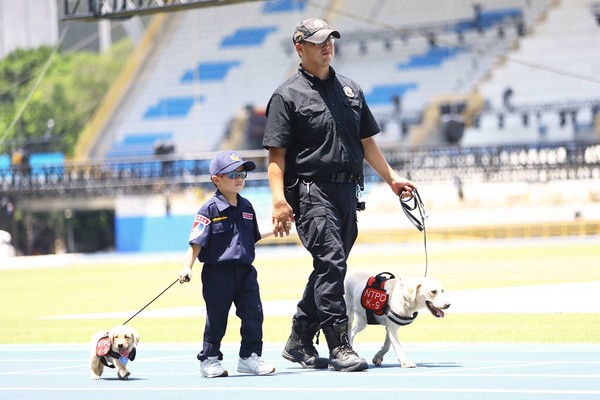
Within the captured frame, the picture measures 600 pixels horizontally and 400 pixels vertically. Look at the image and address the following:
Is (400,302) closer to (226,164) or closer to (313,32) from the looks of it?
(226,164)

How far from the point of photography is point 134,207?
220 ft

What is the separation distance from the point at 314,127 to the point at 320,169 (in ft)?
0.97

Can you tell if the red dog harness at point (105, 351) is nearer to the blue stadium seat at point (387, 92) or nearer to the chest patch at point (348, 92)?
the chest patch at point (348, 92)

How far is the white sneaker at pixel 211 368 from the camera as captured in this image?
30.1 ft

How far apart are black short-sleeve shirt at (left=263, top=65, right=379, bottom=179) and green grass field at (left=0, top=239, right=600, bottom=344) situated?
3351mm

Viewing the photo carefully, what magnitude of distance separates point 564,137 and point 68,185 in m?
24.1

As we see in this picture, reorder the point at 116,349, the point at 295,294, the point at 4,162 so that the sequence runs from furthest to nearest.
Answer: the point at 4,162, the point at 295,294, the point at 116,349

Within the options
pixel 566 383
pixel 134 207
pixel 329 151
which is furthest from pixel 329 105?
pixel 134 207

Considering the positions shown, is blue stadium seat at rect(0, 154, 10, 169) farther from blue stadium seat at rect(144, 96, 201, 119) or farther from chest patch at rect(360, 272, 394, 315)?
chest patch at rect(360, 272, 394, 315)

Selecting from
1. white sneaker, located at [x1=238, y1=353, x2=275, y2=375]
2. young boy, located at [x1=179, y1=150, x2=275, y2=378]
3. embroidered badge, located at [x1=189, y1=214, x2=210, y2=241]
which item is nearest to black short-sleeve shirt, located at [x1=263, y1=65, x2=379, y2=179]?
young boy, located at [x1=179, y1=150, x2=275, y2=378]

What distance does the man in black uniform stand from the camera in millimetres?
9375

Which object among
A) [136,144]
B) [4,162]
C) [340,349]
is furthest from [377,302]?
[4,162]

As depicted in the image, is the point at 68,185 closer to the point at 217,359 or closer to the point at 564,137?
the point at 564,137

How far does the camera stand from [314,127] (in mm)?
9539
